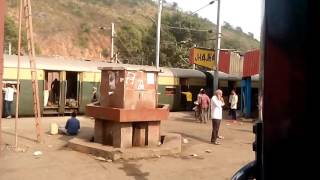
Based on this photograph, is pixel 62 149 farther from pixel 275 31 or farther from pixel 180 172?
pixel 275 31

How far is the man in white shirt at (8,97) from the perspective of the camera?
19.6m

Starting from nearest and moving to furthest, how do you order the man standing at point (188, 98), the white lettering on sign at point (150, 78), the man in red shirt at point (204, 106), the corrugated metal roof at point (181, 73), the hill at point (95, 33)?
the white lettering on sign at point (150, 78)
the man in red shirt at point (204, 106)
the corrugated metal roof at point (181, 73)
the man standing at point (188, 98)
the hill at point (95, 33)

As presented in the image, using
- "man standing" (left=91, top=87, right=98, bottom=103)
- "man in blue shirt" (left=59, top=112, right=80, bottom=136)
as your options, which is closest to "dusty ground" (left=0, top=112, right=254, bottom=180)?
"man in blue shirt" (left=59, top=112, right=80, bottom=136)

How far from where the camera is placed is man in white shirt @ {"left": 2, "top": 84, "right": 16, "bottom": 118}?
19620 mm

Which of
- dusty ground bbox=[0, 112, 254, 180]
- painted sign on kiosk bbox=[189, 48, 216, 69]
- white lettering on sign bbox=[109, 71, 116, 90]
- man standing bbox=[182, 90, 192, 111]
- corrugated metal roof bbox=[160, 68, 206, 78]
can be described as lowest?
dusty ground bbox=[0, 112, 254, 180]

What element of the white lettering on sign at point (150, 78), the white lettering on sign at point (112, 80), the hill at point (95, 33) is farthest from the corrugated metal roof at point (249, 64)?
the hill at point (95, 33)

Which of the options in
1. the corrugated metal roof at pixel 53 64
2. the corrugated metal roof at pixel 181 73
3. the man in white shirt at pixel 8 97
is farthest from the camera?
the corrugated metal roof at pixel 181 73

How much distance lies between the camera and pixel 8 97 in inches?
774

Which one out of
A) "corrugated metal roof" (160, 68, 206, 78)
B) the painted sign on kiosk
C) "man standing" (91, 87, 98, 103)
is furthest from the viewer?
"corrugated metal roof" (160, 68, 206, 78)

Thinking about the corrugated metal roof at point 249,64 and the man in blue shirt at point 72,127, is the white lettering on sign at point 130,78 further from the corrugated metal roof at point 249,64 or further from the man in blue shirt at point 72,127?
the corrugated metal roof at point 249,64

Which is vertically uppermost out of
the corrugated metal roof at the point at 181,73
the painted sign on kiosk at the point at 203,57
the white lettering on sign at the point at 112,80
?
the painted sign on kiosk at the point at 203,57

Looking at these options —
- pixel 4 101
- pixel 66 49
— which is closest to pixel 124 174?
pixel 4 101

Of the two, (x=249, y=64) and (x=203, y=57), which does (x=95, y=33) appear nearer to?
(x=203, y=57)

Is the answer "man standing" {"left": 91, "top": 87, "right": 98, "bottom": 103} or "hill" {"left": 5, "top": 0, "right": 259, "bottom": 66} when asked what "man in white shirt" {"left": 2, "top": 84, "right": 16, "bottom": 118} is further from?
"hill" {"left": 5, "top": 0, "right": 259, "bottom": 66}
